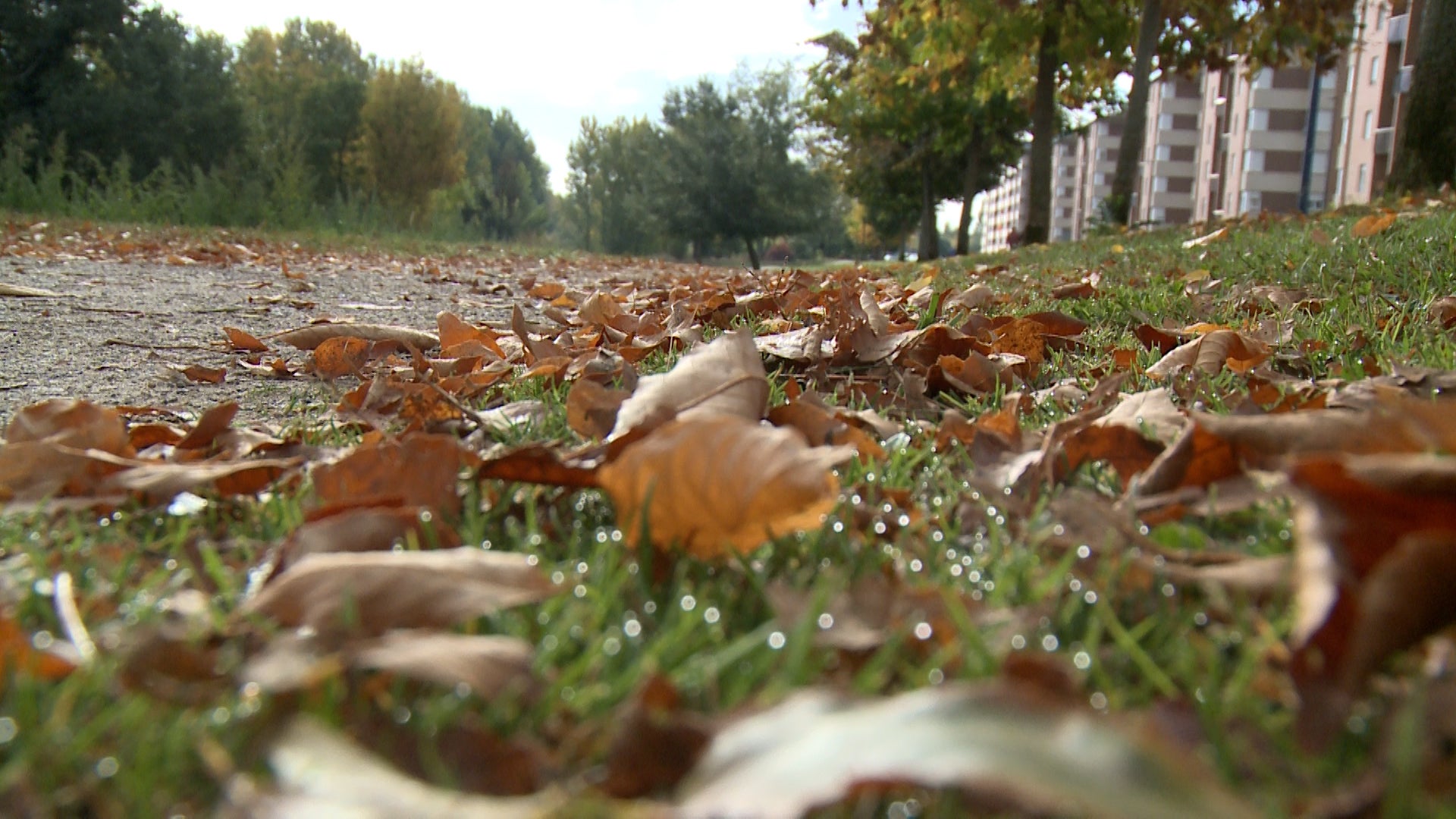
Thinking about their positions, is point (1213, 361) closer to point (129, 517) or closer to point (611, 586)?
point (611, 586)

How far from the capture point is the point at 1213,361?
218 cm

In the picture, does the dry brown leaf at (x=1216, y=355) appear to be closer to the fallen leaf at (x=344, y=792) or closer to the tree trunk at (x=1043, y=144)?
the fallen leaf at (x=344, y=792)

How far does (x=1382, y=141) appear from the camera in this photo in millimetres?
36812

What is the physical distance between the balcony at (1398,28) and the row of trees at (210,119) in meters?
33.2

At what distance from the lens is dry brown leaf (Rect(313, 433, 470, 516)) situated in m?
1.25

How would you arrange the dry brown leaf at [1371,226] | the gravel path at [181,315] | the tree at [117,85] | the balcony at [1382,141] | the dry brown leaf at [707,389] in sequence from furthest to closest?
the balcony at [1382,141] < the tree at [117,85] < the dry brown leaf at [1371,226] < the gravel path at [181,315] < the dry brown leaf at [707,389]

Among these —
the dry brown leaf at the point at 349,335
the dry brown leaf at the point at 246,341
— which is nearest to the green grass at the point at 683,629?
the dry brown leaf at the point at 349,335

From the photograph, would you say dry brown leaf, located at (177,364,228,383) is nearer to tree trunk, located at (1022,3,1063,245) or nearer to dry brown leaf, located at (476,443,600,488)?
dry brown leaf, located at (476,443,600,488)

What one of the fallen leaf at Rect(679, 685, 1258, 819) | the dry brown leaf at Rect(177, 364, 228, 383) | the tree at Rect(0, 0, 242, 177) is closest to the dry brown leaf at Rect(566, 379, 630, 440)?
the fallen leaf at Rect(679, 685, 1258, 819)

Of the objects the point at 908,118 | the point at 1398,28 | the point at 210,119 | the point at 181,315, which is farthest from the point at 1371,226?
the point at 1398,28

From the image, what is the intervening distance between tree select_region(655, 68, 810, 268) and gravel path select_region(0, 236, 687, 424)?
3278 centimetres

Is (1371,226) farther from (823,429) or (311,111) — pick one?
(311,111)

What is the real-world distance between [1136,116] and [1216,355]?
45.3ft

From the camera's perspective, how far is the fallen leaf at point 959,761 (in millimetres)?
521
